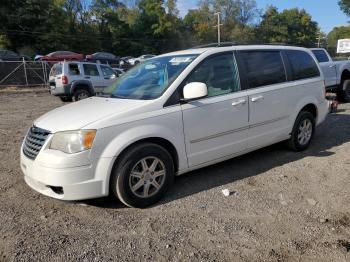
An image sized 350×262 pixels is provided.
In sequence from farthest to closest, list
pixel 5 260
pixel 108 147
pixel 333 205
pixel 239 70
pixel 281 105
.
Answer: pixel 281 105 < pixel 239 70 < pixel 333 205 < pixel 108 147 < pixel 5 260

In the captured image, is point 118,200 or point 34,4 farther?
point 34,4

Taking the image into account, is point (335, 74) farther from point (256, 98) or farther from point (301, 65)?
point (256, 98)

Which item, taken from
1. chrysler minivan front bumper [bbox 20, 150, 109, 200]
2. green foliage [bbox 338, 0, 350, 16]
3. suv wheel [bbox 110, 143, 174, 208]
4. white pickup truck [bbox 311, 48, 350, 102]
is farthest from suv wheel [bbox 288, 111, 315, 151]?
green foliage [bbox 338, 0, 350, 16]

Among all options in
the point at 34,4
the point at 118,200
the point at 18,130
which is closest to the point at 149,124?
the point at 118,200

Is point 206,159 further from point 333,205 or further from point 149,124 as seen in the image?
point 333,205

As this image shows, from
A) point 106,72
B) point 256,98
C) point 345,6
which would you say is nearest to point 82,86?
point 106,72

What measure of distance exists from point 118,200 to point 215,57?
224 centimetres

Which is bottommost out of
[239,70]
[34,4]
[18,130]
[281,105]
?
[18,130]

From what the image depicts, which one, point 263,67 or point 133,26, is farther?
point 133,26

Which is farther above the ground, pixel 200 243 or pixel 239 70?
pixel 239 70

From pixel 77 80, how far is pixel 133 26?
5511 centimetres

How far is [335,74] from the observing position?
12703mm

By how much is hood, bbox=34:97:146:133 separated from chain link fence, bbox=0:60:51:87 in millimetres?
23508

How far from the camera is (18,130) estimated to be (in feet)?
31.2
